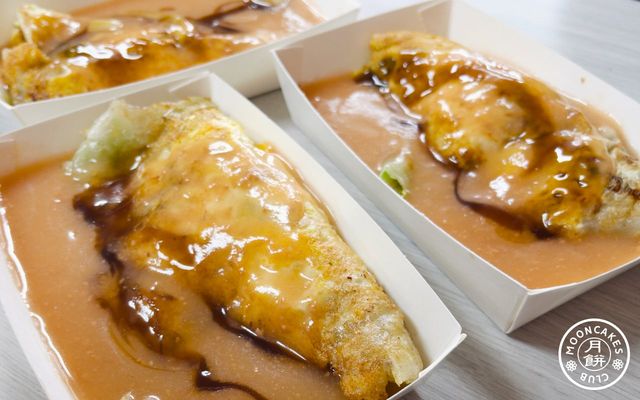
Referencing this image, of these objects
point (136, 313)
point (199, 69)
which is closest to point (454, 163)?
point (199, 69)

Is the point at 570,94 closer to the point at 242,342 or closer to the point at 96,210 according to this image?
the point at 242,342

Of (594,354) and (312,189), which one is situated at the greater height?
(312,189)

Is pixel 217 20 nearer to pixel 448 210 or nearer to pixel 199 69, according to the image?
pixel 199 69

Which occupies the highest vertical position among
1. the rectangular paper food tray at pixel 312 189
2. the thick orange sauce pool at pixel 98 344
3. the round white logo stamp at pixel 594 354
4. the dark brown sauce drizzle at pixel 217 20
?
the dark brown sauce drizzle at pixel 217 20

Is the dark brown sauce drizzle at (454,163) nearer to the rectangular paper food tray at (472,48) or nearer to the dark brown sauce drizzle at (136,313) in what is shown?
the rectangular paper food tray at (472,48)

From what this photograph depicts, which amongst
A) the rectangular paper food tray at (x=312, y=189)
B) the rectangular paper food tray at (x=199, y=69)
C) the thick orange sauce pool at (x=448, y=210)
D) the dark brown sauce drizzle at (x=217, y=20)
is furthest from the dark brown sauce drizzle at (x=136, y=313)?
the dark brown sauce drizzle at (x=217, y=20)

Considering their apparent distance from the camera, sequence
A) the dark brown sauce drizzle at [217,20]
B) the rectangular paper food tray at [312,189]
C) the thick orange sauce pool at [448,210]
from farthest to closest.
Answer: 1. the dark brown sauce drizzle at [217,20]
2. the thick orange sauce pool at [448,210]
3. the rectangular paper food tray at [312,189]

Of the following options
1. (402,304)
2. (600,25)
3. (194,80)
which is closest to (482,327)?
(402,304)
